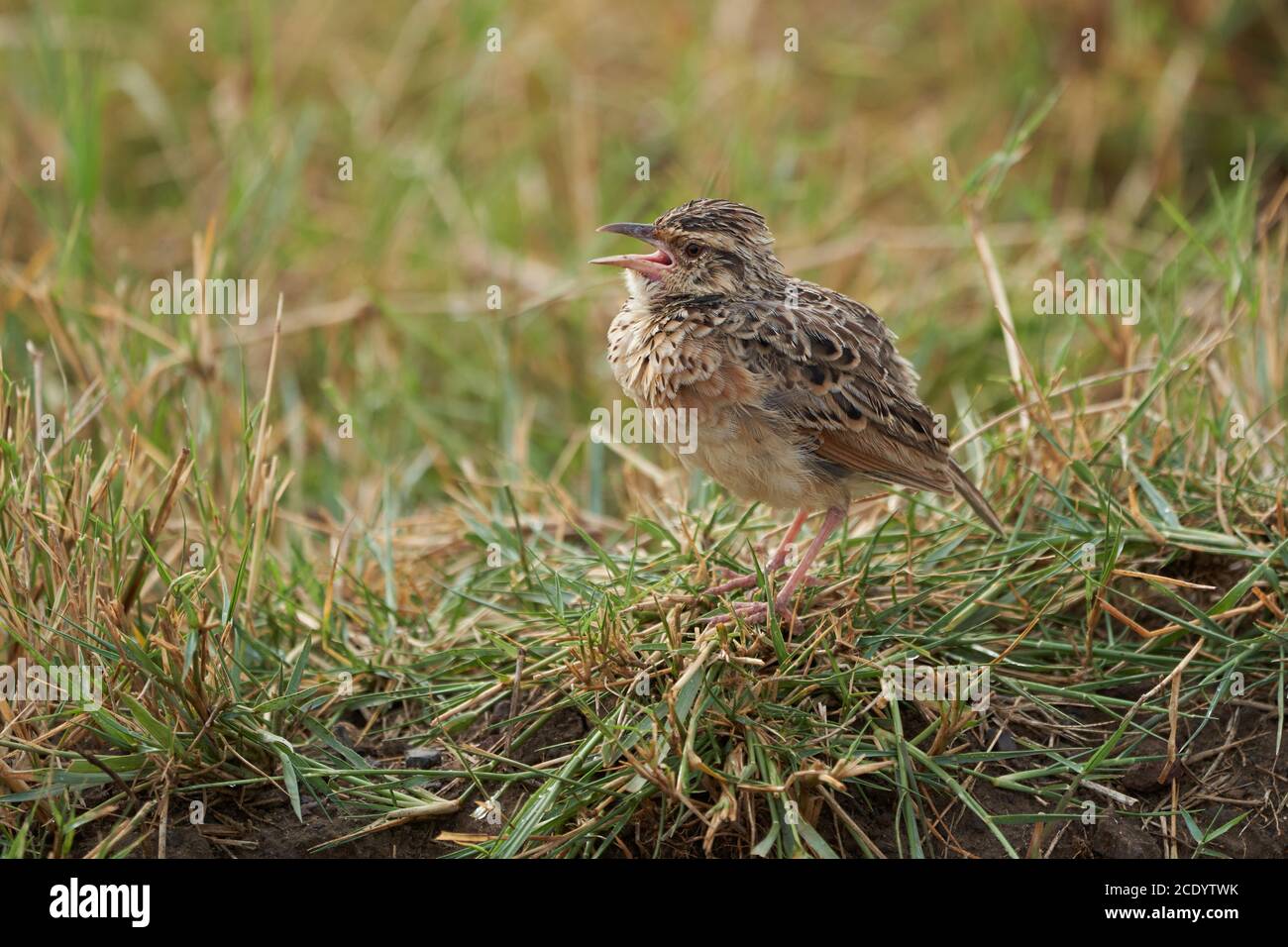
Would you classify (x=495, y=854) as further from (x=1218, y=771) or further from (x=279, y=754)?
(x=1218, y=771)

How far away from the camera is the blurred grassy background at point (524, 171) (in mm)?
6816

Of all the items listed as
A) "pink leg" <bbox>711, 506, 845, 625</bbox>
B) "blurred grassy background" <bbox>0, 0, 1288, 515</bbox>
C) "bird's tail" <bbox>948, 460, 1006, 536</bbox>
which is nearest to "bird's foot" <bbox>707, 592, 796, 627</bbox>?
"pink leg" <bbox>711, 506, 845, 625</bbox>

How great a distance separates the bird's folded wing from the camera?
4.61 meters

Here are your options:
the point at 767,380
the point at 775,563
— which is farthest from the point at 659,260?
the point at 775,563

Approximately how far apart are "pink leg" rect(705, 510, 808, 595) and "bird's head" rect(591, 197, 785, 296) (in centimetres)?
80

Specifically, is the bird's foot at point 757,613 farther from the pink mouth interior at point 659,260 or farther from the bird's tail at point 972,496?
the pink mouth interior at point 659,260

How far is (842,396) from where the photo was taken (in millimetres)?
4648

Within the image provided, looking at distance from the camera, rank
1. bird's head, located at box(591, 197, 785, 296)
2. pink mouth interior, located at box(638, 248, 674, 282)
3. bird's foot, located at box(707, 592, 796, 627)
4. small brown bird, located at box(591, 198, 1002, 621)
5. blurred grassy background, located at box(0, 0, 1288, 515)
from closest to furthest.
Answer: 1. bird's foot, located at box(707, 592, 796, 627)
2. small brown bird, located at box(591, 198, 1002, 621)
3. bird's head, located at box(591, 197, 785, 296)
4. pink mouth interior, located at box(638, 248, 674, 282)
5. blurred grassy background, located at box(0, 0, 1288, 515)

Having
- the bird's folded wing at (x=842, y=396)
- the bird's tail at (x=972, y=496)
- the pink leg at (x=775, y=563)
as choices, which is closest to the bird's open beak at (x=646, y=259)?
the bird's folded wing at (x=842, y=396)

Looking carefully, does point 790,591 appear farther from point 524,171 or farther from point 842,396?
point 524,171

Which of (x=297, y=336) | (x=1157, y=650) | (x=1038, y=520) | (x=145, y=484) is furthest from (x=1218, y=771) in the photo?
(x=297, y=336)

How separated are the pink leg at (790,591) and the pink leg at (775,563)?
7 centimetres

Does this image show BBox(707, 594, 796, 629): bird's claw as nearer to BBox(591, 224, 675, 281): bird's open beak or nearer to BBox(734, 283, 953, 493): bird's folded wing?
BBox(734, 283, 953, 493): bird's folded wing

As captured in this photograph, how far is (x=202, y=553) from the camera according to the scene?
192 inches
